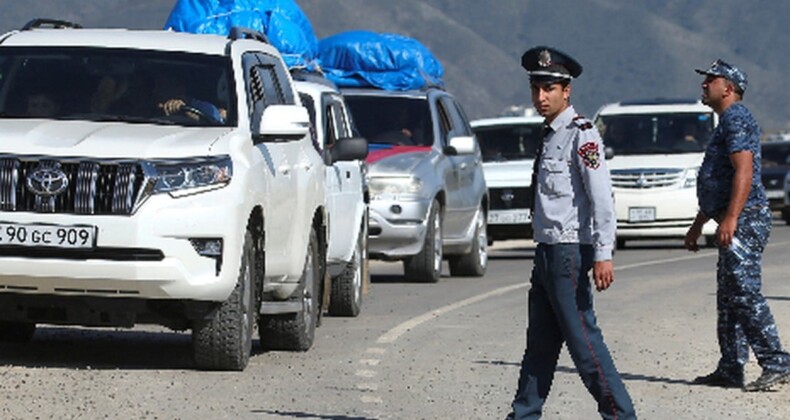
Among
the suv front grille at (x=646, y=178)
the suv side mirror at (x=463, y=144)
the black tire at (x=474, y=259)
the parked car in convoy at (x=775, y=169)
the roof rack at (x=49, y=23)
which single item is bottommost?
the parked car in convoy at (x=775, y=169)

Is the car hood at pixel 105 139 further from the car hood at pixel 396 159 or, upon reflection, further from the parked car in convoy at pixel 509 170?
the parked car in convoy at pixel 509 170

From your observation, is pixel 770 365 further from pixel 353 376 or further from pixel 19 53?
pixel 19 53

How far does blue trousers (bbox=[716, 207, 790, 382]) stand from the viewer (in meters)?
13.7

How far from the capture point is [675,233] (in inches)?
1305

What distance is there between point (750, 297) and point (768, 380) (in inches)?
17.7

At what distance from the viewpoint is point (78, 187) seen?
43.8ft

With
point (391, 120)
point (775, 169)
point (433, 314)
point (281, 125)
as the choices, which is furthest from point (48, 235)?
point (775, 169)

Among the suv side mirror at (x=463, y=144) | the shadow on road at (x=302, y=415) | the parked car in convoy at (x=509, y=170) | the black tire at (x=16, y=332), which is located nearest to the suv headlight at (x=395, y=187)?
the suv side mirror at (x=463, y=144)

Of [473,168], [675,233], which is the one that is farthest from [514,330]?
[675,233]

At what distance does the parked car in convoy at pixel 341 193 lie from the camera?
17.4m

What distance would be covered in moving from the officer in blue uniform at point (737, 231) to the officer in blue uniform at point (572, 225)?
8.96ft

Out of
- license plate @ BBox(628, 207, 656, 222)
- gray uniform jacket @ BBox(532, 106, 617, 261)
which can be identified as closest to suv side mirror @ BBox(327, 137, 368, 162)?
gray uniform jacket @ BBox(532, 106, 617, 261)

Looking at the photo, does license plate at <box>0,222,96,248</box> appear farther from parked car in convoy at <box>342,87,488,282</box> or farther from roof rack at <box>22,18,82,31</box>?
parked car in convoy at <box>342,87,488,282</box>

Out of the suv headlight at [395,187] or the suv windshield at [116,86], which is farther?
the suv headlight at [395,187]
